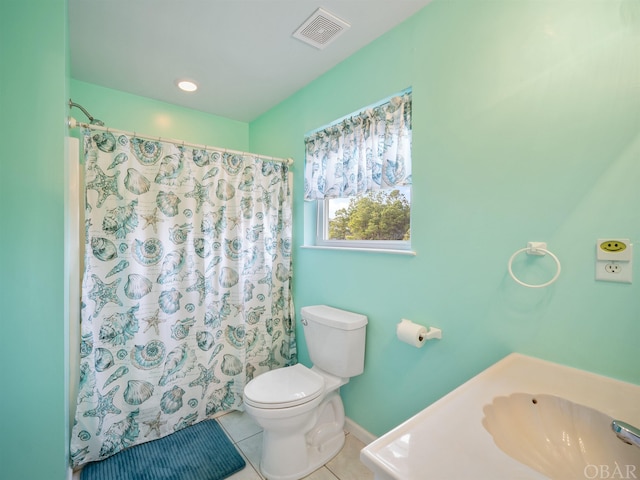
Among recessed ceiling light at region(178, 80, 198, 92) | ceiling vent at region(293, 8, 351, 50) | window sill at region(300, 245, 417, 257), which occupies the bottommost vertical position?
window sill at region(300, 245, 417, 257)

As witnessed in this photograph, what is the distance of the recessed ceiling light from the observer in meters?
2.18

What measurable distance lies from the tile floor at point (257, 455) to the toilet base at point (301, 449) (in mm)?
38

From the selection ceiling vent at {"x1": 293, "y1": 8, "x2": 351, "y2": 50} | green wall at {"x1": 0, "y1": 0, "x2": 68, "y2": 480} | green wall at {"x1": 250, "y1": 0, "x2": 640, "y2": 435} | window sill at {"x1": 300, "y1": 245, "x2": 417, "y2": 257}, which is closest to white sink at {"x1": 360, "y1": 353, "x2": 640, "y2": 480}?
green wall at {"x1": 250, "y1": 0, "x2": 640, "y2": 435}

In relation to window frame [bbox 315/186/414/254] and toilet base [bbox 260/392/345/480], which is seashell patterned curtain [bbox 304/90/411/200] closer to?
window frame [bbox 315/186/414/254]

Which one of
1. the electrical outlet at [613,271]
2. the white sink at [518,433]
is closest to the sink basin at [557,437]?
the white sink at [518,433]

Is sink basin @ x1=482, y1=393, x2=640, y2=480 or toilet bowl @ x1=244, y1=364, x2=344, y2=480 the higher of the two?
sink basin @ x1=482, y1=393, x2=640, y2=480

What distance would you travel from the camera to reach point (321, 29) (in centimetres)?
162

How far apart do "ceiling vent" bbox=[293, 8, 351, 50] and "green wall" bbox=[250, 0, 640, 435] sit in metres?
0.22

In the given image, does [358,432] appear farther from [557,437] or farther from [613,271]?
[613,271]

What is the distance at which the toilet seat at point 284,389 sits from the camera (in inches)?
57.7

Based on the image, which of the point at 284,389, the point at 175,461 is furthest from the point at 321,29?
the point at 175,461

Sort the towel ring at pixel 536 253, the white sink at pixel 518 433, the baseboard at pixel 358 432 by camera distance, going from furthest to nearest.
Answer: the baseboard at pixel 358 432, the towel ring at pixel 536 253, the white sink at pixel 518 433

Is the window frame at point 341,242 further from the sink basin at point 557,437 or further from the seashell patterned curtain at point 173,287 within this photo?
the sink basin at point 557,437

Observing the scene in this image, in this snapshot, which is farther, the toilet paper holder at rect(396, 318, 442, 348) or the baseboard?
the baseboard
